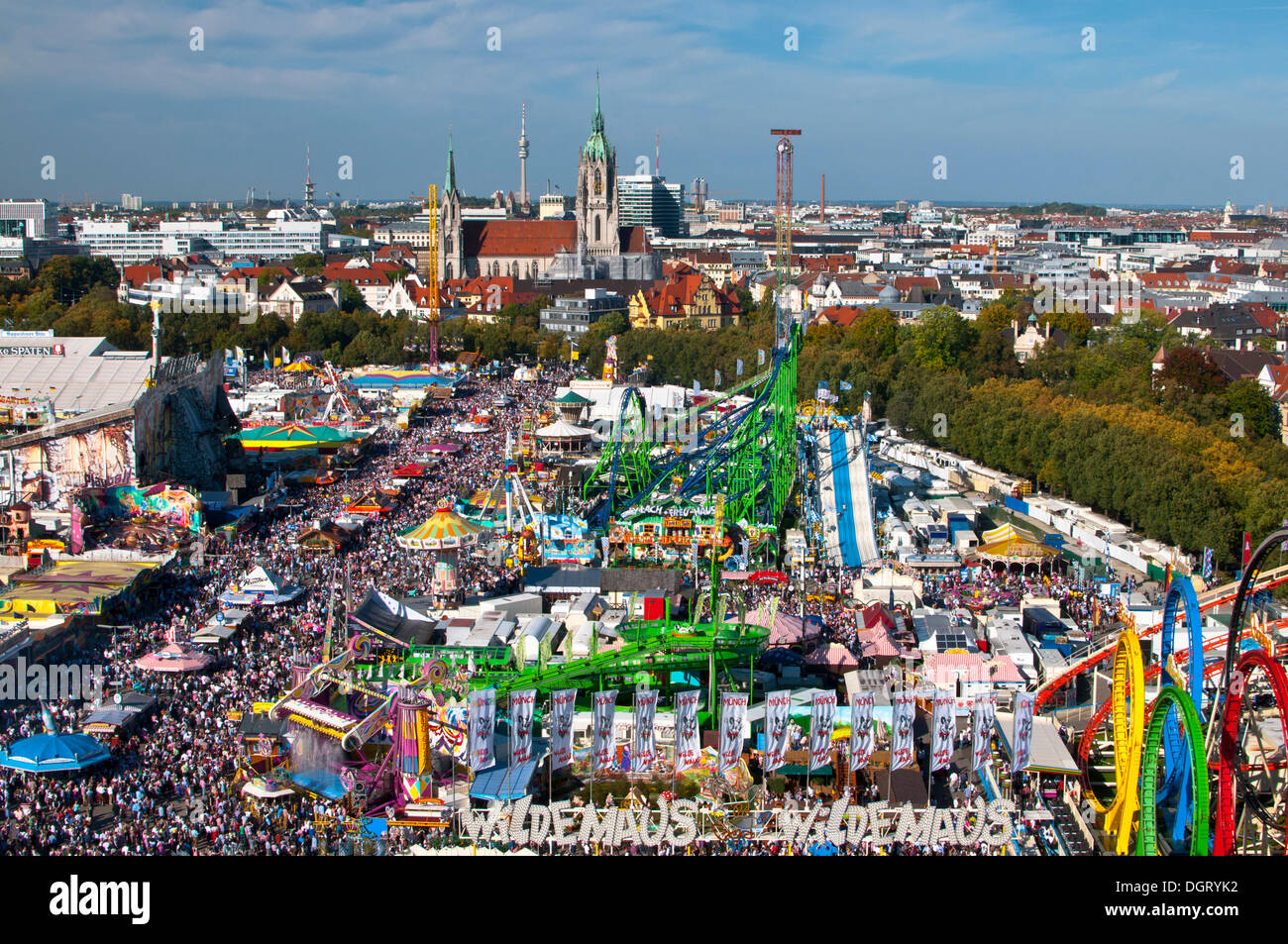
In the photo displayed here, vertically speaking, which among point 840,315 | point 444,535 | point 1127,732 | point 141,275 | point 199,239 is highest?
point 199,239

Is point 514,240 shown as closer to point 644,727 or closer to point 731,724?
point 644,727

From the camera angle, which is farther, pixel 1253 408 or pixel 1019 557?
pixel 1253 408

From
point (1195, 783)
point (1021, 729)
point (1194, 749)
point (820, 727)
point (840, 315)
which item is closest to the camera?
point (1194, 749)

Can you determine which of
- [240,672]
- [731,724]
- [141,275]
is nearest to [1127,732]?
[731,724]

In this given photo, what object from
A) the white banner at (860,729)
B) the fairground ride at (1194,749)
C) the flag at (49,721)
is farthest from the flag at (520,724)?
the fairground ride at (1194,749)

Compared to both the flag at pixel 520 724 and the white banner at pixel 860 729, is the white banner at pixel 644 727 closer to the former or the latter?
the flag at pixel 520 724

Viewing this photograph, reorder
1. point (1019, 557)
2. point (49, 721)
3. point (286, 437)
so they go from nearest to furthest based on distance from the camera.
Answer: point (49, 721) → point (1019, 557) → point (286, 437)

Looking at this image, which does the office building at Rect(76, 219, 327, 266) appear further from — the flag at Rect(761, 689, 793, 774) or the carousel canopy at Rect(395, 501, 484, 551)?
the flag at Rect(761, 689, 793, 774)

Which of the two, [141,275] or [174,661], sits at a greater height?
[141,275]
